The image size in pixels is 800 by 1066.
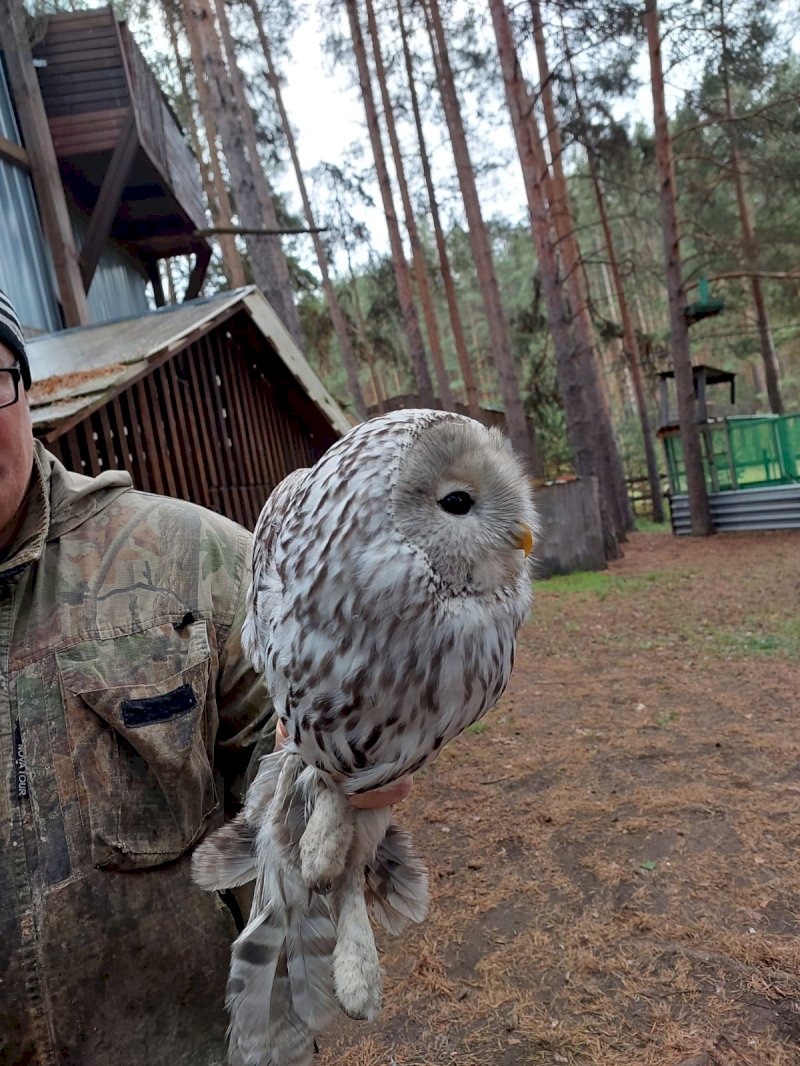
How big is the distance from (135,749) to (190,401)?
3.97 meters

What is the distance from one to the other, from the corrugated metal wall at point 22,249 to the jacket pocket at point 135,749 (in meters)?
5.19

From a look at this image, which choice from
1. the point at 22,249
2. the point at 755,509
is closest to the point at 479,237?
the point at 755,509

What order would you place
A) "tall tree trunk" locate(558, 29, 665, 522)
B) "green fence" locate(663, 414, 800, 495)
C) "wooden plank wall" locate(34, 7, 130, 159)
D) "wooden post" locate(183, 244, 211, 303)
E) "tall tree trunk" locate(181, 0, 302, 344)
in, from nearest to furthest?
"wooden plank wall" locate(34, 7, 130, 159) → "tall tree trunk" locate(181, 0, 302, 344) → "wooden post" locate(183, 244, 211, 303) → "green fence" locate(663, 414, 800, 495) → "tall tree trunk" locate(558, 29, 665, 522)

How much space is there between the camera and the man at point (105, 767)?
5.06 feet

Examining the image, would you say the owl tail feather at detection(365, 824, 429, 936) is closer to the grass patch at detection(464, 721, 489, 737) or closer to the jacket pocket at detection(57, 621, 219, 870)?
the jacket pocket at detection(57, 621, 219, 870)

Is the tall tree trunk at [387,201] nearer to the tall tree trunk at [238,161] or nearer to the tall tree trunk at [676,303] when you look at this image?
the tall tree trunk at [676,303]

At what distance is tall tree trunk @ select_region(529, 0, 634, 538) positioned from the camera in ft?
40.2

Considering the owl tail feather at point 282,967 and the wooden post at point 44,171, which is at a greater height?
the wooden post at point 44,171

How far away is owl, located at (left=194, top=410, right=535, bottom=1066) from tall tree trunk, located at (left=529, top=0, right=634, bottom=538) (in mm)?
10972

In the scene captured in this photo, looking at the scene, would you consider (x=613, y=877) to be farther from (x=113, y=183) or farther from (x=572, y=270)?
(x=572, y=270)

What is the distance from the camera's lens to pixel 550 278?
1139 cm

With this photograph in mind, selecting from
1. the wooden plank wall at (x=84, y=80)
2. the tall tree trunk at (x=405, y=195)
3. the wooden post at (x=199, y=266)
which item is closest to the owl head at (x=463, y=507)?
the wooden plank wall at (x=84, y=80)

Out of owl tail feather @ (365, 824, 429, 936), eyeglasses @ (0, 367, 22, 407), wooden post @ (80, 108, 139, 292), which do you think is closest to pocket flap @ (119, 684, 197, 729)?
owl tail feather @ (365, 824, 429, 936)

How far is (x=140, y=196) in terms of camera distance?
25.5 ft
